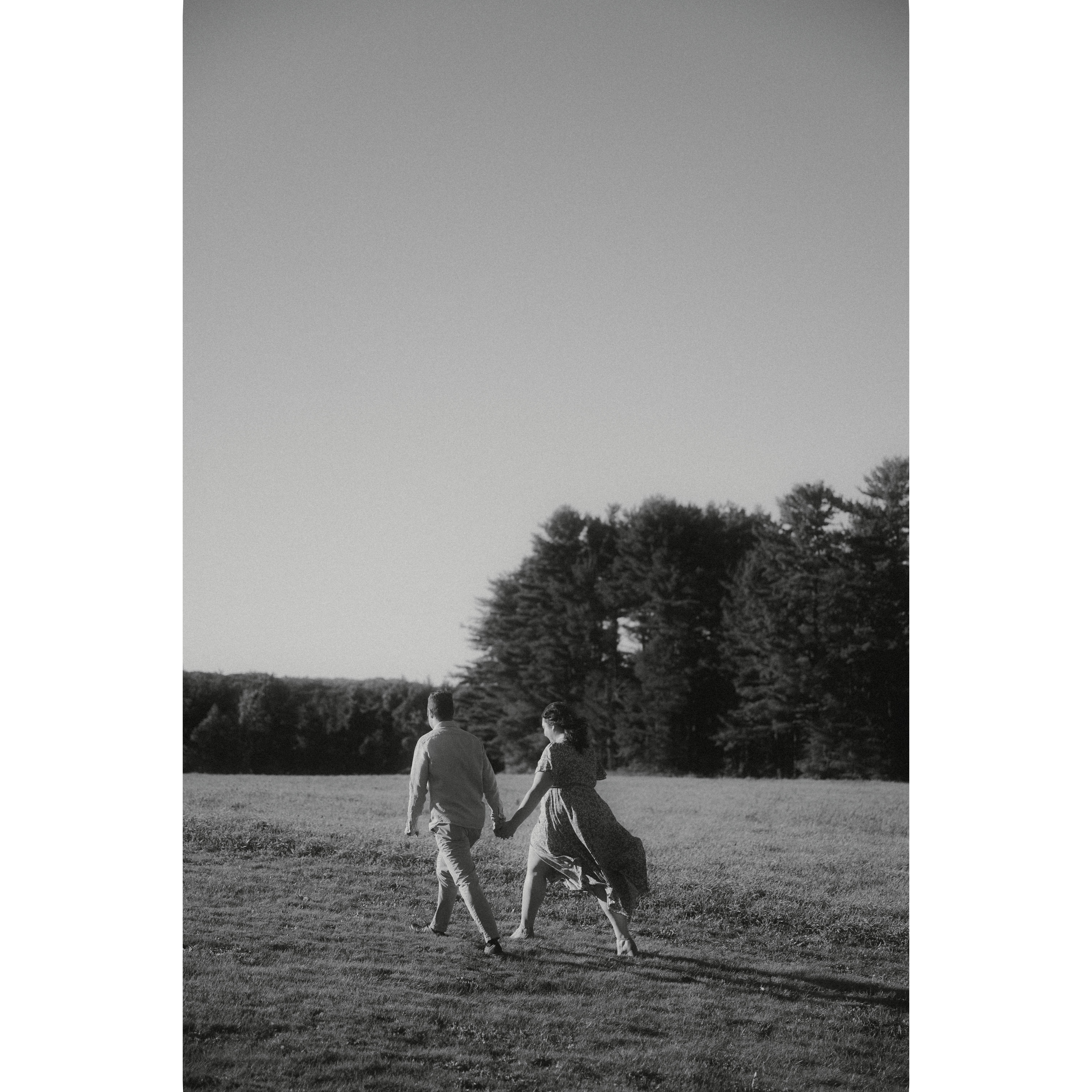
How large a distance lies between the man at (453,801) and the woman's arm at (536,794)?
16 centimetres

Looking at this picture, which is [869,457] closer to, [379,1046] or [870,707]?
[870,707]

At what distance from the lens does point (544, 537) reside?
42.4 feet

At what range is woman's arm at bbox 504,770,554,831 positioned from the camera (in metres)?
7.23

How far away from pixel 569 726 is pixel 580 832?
78cm

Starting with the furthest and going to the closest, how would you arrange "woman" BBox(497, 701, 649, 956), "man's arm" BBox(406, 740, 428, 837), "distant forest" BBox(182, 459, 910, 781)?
"distant forest" BBox(182, 459, 910, 781) < "man's arm" BBox(406, 740, 428, 837) < "woman" BBox(497, 701, 649, 956)

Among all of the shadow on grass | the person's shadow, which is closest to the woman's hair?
the shadow on grass

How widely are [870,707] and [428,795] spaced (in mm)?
7589

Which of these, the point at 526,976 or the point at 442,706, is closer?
the point at 526,976

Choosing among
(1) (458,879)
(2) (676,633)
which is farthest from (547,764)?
(2) (676,633)

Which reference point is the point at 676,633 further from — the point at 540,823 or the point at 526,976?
the point at 526,976

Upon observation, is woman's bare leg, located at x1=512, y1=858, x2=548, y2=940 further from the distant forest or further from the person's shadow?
the distant forest

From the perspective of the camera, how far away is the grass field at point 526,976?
6719 millimetres

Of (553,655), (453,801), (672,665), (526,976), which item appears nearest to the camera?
(526,976)

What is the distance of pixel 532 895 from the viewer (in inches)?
300
